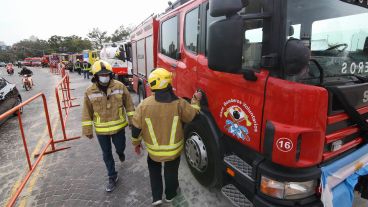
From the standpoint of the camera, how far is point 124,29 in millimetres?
64812

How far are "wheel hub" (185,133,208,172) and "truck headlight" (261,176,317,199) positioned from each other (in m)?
1.08

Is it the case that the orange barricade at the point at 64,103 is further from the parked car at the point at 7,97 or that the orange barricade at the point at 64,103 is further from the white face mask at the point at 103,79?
the white face mask at the point at 103,79

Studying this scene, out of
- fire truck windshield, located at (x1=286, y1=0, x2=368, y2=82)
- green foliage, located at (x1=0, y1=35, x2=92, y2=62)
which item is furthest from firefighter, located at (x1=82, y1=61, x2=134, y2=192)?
green foliage, located at (x1=0, y1=35, x2=92, y2=62)

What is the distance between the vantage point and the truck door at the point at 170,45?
3.62 metres

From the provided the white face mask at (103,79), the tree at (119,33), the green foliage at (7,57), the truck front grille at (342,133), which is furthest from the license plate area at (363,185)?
the green foliage at (7,57)

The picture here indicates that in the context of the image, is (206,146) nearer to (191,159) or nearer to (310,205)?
(191,159)

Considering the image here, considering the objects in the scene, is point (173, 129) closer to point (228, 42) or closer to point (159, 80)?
point (159, 80)

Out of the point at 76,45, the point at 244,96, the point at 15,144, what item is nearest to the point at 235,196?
the point at 244,96

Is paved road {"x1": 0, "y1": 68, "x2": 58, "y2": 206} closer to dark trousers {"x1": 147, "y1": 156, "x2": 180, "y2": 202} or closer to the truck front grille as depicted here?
dark trousers {"x1": 147, "y1": 156, "x2": 180, "y2": 202}

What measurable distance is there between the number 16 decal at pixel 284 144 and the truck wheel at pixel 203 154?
88 centimetres

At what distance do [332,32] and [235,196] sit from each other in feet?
5.72

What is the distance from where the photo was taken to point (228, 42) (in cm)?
175

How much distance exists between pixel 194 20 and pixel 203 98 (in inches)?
39.8

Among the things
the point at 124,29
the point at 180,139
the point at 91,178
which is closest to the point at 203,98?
the point at 180,139
